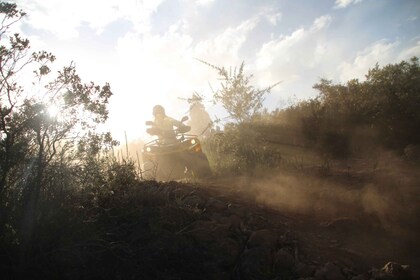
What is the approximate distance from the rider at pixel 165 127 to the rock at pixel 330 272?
23.3ft

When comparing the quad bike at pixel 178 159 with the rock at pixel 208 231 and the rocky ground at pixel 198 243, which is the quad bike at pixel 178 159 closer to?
the rocky ground at pixel 198 243

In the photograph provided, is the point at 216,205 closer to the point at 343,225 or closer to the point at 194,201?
the point at 194,201

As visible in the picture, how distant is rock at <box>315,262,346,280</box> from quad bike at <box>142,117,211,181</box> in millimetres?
4773

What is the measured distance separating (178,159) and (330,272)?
19.0 ft

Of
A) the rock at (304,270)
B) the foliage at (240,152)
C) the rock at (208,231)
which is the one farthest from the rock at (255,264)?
the foliage at (240,152)

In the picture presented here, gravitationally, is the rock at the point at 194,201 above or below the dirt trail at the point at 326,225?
above

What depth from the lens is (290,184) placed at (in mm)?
6918

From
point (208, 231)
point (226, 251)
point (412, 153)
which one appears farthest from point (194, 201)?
point (412, 153)

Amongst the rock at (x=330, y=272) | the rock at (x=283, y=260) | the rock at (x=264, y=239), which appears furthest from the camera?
the rock at (x=264, y=239)

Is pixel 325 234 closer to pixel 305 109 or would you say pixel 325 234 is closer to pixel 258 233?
pixel 258 233

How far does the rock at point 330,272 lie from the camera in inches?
149

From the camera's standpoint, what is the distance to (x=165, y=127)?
10.8 m

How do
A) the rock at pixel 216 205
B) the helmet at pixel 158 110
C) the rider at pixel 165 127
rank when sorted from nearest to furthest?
1. the rock at pixel 216 205
2. the rider at pixel 165 127
3. the helmet at pixel 158 110

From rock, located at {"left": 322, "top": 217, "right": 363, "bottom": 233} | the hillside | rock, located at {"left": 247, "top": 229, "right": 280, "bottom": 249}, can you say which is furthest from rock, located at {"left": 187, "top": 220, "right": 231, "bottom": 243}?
rock, located at {"left": 322, "top": 217, "right": 363, "bottom": 233}
